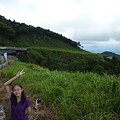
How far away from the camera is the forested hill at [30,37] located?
158ft

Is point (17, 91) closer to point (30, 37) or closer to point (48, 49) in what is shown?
point (48, 49)

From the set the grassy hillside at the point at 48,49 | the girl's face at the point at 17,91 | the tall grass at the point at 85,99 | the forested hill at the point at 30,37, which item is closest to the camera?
the girl's face at the point at 17,91

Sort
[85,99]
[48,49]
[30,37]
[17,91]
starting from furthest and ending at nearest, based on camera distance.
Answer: [30,37], [48,49], [85,99], [17,91]

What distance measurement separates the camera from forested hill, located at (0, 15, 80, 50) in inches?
1897

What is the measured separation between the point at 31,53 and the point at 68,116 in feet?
110

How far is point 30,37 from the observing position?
54.0m

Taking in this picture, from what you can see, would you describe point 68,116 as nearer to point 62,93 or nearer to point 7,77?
point 62,93

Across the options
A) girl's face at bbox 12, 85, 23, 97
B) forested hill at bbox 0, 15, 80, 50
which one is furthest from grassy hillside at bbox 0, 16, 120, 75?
girl's face at bbox 12, 85, 23, 97

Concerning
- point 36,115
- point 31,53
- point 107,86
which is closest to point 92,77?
point 107,86

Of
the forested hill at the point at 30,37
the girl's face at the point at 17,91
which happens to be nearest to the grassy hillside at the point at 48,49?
the forested hill at the point at 30,37

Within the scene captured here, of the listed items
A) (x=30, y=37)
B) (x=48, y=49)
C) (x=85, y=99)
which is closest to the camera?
(x=85, y=99)

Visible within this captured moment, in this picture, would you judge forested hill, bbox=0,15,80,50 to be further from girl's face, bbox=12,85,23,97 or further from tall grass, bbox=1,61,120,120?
girl's face, bbox=12,85,23,97

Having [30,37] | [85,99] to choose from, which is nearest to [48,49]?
[30,37]

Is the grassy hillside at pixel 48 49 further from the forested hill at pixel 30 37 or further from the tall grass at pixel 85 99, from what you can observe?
the tall grass at pixel 85 99
